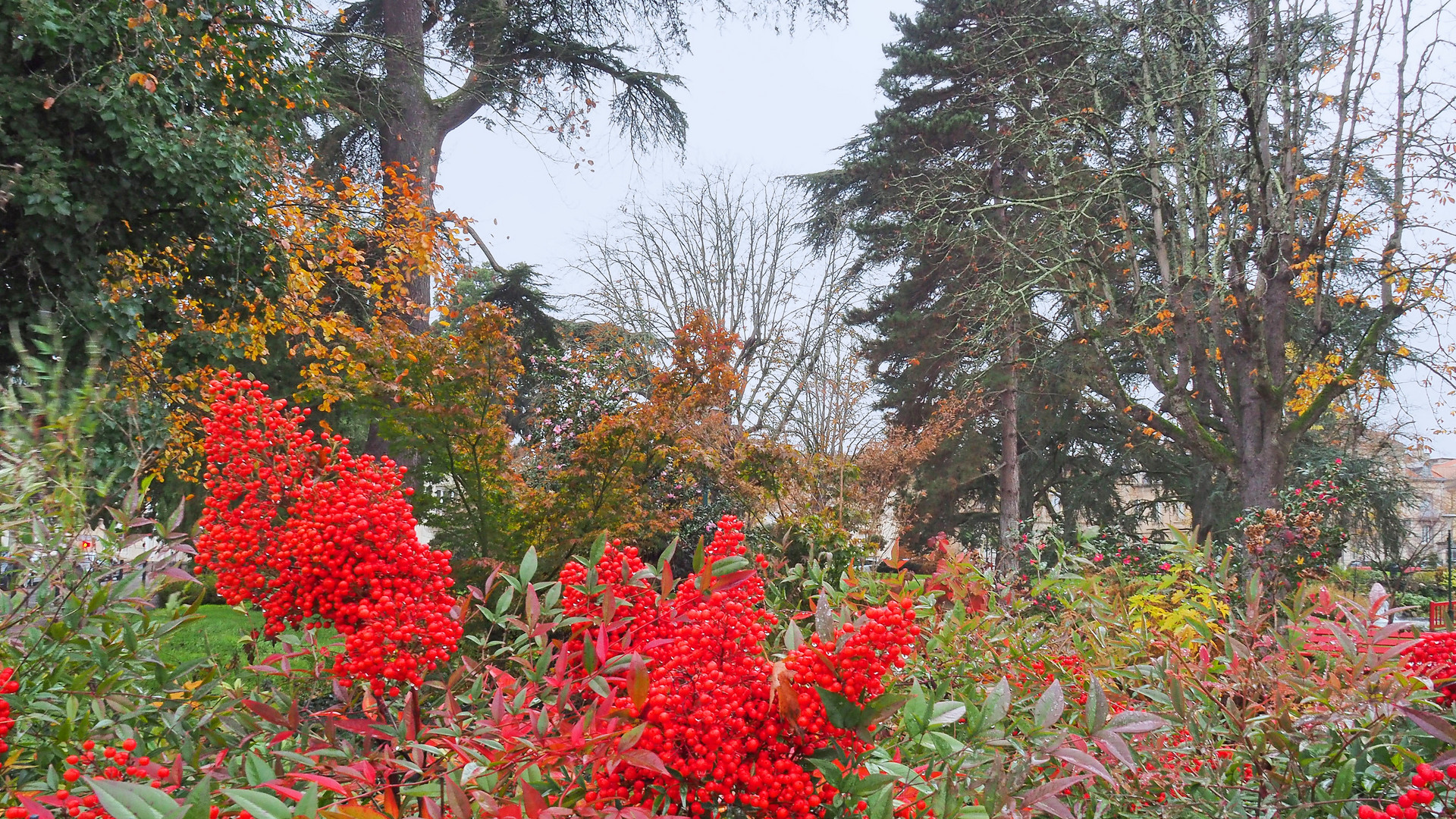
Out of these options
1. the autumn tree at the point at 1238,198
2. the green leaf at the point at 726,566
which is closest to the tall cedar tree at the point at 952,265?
the autumn tree at the point at 1238,198

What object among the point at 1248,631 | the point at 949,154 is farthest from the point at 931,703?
the point at 949,154

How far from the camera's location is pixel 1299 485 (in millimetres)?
10500

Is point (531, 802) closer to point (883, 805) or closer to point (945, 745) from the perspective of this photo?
point (883, 805)

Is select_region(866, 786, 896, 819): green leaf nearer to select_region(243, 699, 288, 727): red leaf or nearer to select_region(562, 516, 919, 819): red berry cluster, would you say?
select_region(562, 516, 919, 819): red berry cluster

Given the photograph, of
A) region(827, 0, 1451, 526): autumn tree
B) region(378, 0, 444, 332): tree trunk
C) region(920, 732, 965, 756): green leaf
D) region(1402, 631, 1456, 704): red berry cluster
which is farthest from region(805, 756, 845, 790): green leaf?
region(378, 0, 444, 332): tree trunk

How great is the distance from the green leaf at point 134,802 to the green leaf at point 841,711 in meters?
0.68

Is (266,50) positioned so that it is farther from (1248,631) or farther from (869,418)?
(869,418)

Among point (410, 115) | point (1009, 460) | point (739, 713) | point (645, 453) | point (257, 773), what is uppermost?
point (410, 115)

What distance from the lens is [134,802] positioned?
70cm

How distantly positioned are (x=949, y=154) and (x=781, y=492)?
738 cm

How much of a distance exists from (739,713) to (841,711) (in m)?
0.13

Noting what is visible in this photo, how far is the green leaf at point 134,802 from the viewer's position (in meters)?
0.69

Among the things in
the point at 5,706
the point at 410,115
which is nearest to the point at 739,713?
the point at 5,706

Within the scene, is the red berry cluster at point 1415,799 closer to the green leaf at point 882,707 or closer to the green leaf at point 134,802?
the green leaf at point 882,707
